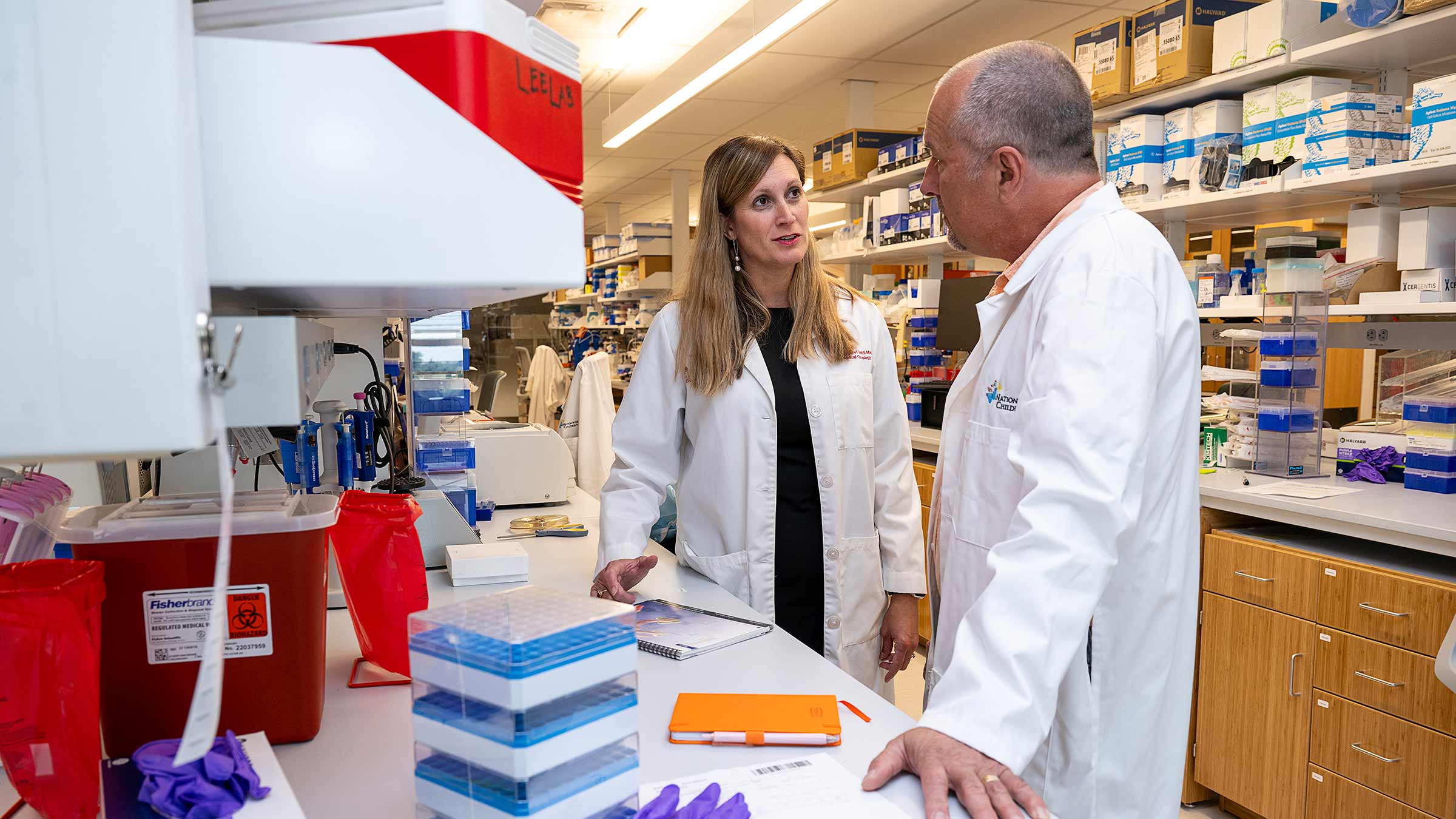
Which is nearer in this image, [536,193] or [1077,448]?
[536,193]

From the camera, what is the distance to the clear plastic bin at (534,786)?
82 cm

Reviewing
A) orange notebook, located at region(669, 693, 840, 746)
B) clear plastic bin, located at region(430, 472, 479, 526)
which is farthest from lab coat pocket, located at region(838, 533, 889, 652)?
clear plastic bin, located at region(430, 472, 479, 526)

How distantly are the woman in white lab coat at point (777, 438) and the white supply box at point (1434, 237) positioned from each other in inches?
67.3

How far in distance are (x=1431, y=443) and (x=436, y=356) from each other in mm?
3156

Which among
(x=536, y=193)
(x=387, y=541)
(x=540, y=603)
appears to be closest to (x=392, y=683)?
(x=387, y=541)

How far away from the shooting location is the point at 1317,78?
285cm

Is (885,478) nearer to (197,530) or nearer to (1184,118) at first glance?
(197,530)

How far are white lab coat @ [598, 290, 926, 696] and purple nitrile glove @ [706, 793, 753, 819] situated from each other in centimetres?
103

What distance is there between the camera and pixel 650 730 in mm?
1233

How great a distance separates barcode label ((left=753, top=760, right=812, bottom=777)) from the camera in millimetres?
1091

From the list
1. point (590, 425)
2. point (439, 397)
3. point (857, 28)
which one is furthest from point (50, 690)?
point (857, 28)

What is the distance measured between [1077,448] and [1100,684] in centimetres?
40

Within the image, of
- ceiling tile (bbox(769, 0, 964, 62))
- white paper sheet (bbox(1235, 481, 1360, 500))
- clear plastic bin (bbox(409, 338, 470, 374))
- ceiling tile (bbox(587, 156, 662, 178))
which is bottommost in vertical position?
white paper sheet (bbox(1235, 481, 1360, 500))

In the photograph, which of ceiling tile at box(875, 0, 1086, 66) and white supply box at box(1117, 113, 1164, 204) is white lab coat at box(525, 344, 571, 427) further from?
white supply box at box(1117, 113, 1164, 204)
